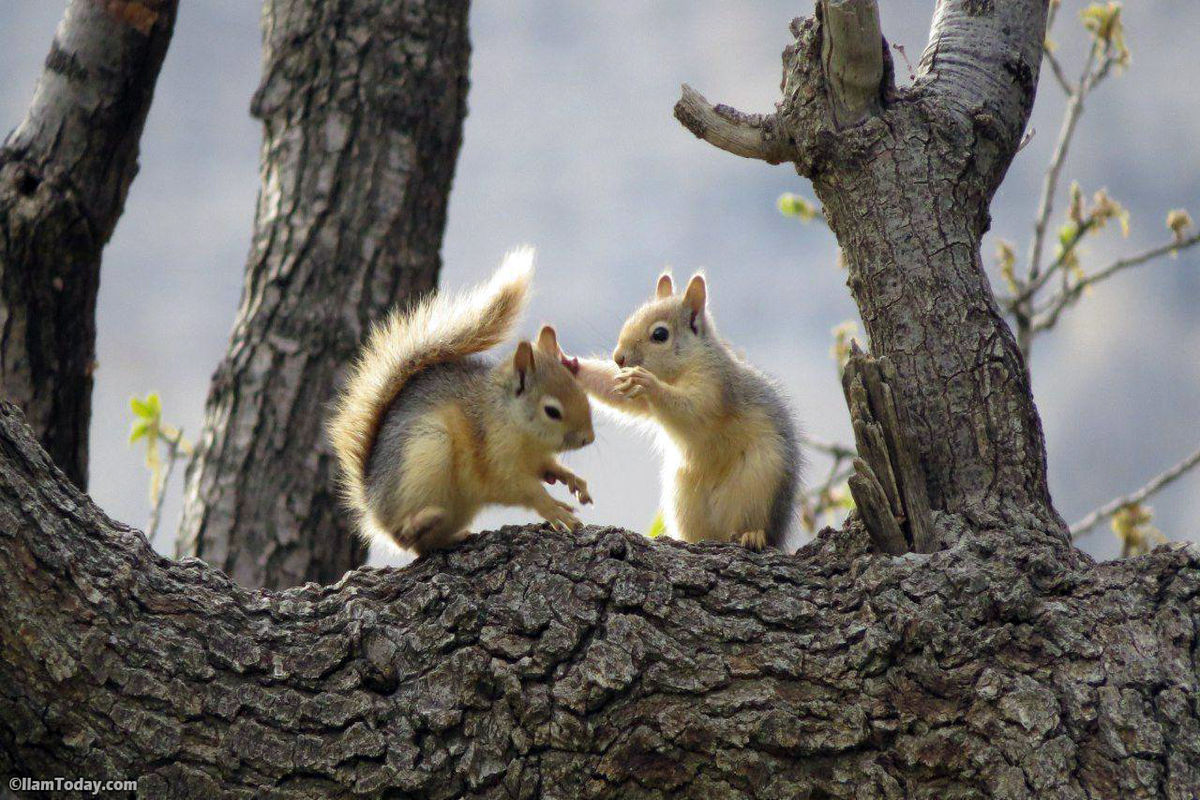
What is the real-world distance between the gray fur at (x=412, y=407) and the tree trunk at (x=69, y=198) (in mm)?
1161

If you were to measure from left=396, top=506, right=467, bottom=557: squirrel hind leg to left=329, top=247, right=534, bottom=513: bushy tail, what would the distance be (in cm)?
38

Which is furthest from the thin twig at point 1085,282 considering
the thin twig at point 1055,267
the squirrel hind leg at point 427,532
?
the squirrel hind leg at point 427,532

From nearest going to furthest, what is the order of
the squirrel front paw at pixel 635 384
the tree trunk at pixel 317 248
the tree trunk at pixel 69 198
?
1. the squirrel front paw at pixel 635 384
2. the tree trunk at pixel 69 198
3. the tree trunk at pixel 317 248

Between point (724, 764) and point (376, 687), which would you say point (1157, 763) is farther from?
point (376, 687)

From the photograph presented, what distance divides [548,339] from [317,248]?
139cm

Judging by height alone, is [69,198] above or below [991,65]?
below

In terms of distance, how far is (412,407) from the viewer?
3.14 m

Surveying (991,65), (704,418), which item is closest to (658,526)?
(704,418)

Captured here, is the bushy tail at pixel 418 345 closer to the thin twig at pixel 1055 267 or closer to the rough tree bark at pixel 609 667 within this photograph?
the rough tree bark at pixel 609 667

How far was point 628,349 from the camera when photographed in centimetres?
379

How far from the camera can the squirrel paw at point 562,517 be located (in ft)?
9.64

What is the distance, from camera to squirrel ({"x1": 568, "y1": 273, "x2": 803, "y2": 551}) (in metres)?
3.35

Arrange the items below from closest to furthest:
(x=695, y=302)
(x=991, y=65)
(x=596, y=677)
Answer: (x=596, y=677)
(x=991, y=65)
(x=695, y=302)

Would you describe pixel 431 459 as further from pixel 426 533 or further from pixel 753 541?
pixel 753 541
